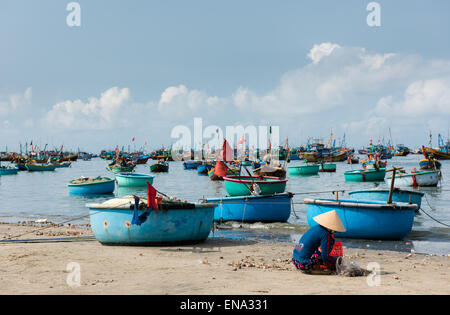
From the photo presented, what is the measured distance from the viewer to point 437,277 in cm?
885

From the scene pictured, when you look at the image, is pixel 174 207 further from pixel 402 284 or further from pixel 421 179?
pixel 421 179

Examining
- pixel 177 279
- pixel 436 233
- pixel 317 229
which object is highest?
pixel 317 229

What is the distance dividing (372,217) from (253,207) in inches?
210

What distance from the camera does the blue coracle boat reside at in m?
14.2

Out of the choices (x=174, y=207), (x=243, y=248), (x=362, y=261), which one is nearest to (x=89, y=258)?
(x=174, y=207)

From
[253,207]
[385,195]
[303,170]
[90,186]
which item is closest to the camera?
[253,207]

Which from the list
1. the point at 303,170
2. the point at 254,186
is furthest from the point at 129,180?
the point at 303,170

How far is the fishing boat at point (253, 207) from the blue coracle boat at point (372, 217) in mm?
3685

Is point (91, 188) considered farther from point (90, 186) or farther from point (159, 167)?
point (159, 167)

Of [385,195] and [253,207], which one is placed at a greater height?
[385,195]

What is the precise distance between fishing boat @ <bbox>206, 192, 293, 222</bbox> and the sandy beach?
194 inches

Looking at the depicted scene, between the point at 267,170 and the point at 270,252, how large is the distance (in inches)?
902

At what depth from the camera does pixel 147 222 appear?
11625 millimetres

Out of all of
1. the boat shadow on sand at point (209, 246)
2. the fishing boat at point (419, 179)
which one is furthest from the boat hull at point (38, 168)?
the boat shadow on sand at point (209, 246)
